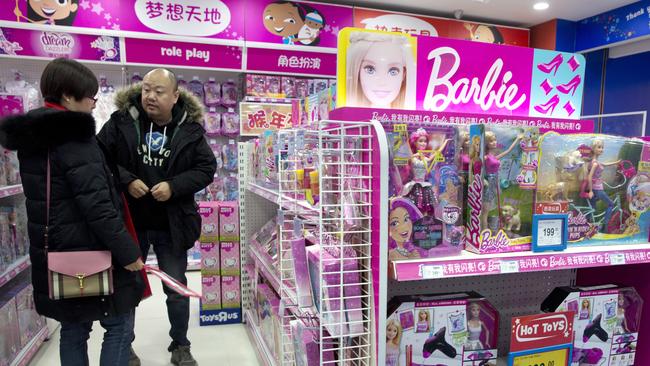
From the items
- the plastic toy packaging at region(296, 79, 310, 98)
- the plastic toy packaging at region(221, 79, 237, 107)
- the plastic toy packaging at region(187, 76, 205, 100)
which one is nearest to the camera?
the plastic toy packaging at region(187, 76, 205, 100)

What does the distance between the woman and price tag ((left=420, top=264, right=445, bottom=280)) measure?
1.18m

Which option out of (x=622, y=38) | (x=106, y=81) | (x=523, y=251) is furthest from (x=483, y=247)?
(x=622, y=38)

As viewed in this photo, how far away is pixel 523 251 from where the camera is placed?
4.46 ft

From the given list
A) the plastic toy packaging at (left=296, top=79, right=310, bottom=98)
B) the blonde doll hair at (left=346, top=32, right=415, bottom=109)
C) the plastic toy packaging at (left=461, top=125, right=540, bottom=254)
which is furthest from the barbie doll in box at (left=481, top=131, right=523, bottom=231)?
the plastic toy packaging at (left=296, top=79, right=310, bottom=98)

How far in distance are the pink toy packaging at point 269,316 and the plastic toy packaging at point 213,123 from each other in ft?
9.31

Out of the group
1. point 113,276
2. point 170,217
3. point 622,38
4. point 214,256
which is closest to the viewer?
point 113,276

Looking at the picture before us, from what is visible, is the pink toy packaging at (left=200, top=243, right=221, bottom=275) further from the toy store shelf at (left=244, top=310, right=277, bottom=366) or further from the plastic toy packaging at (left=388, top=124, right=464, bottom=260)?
the plastic toy packaging at (left=388, top=124, right=464, bottom=260)

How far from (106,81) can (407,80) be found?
4.48 meters

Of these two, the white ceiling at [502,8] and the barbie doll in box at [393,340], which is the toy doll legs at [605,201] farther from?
the white ceiling at [502,8]

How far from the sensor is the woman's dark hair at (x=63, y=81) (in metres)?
A: 1.64

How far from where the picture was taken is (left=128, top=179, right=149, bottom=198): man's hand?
7.28 ft

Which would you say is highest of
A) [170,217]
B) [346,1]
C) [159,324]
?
[346,1]

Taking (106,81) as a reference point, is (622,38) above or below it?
above

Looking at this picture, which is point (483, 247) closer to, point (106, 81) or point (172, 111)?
point (172, 111)
